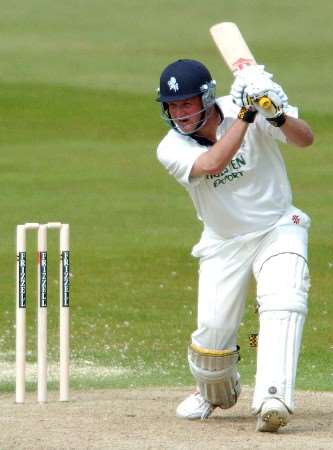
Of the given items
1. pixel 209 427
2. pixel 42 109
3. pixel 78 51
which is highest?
pixel 78 51

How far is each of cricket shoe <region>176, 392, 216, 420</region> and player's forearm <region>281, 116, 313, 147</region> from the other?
1340 millimetres

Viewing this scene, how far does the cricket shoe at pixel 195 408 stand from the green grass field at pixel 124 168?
5.23 ft

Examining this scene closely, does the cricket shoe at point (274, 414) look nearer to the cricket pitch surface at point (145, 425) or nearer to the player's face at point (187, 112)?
the cricket pitch surface at point (145, 425)

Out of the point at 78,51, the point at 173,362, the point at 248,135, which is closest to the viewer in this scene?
the point at 248,135

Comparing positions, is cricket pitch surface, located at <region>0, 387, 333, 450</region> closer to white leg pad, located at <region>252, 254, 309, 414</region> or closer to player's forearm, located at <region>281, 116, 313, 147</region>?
white leg pad, located at <region>252, 254, 309, 414</region>

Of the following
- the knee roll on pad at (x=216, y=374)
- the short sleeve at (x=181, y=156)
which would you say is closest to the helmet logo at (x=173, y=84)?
the short sleeve at (x=181, y=156)

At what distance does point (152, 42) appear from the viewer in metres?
29.1

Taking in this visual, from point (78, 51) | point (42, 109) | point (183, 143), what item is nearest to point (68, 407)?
point (183, 143)

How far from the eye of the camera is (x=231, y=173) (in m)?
6.16

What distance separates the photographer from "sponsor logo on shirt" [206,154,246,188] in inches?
241

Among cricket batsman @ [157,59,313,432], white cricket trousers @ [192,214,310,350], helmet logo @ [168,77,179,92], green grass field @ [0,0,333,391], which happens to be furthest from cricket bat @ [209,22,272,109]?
green grass field @ [0,0,333,391]

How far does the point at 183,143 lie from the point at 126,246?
776cm

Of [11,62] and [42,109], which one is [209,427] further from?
[11,62]

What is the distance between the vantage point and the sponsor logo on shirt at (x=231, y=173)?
6133 millimetres
